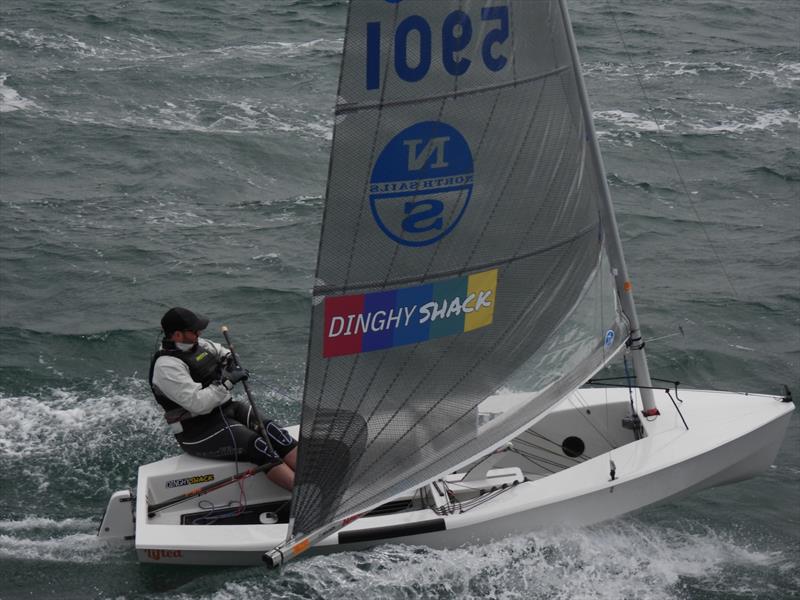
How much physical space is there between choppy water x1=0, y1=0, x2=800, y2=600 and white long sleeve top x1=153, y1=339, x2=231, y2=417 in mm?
1039

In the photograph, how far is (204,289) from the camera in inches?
459

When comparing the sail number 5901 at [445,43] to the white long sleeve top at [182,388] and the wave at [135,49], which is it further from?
the wave at [135,49]

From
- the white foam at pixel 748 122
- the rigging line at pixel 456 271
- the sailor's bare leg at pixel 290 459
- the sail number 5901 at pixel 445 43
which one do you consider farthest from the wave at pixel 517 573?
the white foam at pixel 748 122

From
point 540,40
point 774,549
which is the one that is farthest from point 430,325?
point 774,549

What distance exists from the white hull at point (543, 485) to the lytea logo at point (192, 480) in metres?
0.02

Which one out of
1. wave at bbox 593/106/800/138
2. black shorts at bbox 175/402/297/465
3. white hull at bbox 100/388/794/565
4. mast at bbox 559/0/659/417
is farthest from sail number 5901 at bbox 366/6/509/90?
wave at bbox 593/106/800/138

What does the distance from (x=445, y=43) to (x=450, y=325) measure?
5.01 ft

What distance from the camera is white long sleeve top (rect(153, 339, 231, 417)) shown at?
7.19 metres

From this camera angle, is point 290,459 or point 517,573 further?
point 290,459

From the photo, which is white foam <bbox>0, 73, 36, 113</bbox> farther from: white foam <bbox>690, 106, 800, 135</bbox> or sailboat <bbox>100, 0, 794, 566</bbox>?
sailboat <bbox>100, 0, 794, 566</bbox>

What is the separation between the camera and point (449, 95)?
5.76m

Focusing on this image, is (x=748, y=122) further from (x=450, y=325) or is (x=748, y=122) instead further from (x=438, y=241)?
(x=438, y=241)

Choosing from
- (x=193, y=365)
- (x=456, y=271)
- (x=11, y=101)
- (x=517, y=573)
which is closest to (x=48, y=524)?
(x=193, y=365)

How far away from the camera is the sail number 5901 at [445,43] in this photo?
17.7 ft
